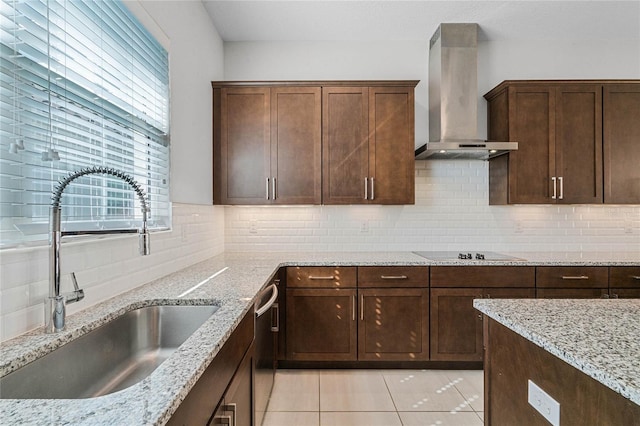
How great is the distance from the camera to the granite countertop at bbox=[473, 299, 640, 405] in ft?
2.72

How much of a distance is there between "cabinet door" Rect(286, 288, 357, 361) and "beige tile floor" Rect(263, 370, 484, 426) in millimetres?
156

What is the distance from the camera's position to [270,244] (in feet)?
11.1

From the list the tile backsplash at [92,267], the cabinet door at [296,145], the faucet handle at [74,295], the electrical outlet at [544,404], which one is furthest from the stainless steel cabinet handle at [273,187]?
the electrical outlet at [544,404]

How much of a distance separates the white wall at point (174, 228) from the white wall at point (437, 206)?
0.51m

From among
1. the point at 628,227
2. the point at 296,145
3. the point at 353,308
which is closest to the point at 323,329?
the point at 353,308

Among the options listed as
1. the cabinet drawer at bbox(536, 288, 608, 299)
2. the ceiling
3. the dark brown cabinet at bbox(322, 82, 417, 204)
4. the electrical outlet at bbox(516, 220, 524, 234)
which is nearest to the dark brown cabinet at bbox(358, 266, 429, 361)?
the dark brown cabinet at bbox(322, 82, 417, 204)

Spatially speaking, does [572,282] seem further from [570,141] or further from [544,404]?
[544,404]

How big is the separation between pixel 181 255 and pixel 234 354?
126 cm

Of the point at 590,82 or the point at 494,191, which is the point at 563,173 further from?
the point at 590,82

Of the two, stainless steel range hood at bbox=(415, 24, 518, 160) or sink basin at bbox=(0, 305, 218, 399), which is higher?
stainless steel range hood at bbox=(415, 24, 518, 160)

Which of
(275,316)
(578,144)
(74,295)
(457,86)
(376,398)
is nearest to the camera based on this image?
(74,295)

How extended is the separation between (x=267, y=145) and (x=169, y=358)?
2317 millimetres

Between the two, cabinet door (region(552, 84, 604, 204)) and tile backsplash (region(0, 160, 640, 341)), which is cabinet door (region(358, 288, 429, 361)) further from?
cabinet door (region(552, 84, 604, 204))

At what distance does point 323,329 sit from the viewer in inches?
109
